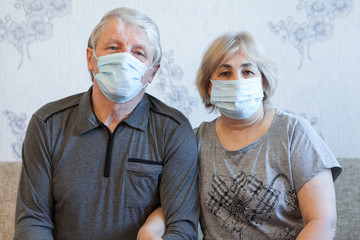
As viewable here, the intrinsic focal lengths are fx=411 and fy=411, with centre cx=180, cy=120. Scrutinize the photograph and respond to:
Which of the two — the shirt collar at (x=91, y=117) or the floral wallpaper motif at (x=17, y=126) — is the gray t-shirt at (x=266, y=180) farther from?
the floral wallpaper motif at (x=17, y=126)

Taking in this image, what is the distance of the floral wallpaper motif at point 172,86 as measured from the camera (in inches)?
78.1

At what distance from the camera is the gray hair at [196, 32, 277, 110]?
151 cm

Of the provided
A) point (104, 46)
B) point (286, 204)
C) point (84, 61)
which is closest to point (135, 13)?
point (104, 46)

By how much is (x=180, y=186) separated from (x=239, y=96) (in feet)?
1.26

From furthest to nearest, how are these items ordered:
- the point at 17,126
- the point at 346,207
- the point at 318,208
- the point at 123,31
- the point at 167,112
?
1. the point at 17,126
2. the point at 346,207
3. the point at 167,112
4. the point at 123,31
5. the point at 318,208

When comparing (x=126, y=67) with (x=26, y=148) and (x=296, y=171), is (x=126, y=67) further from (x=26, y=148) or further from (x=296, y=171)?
(x=296, y=171)

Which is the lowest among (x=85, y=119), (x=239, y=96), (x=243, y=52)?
(x=85, y=119)

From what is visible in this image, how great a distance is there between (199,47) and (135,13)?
54cm

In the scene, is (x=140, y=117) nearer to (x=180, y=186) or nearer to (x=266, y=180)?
(x=180, y=186)

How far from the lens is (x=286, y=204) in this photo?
1.45 metres

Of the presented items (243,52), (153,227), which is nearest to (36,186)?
(153,227)

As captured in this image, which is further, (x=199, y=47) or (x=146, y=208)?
(x=199, y=47)

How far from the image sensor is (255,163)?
1.47m

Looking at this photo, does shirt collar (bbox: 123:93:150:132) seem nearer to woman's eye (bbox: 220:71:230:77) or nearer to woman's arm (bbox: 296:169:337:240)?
woman's eye (bbox: 220:71:230:77)
